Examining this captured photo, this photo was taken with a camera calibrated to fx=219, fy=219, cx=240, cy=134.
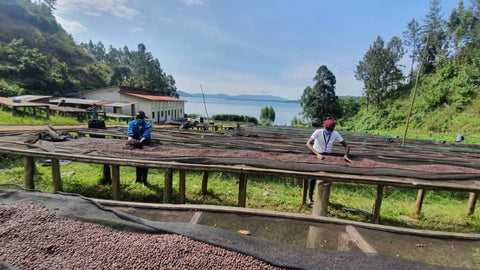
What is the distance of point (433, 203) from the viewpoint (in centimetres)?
512

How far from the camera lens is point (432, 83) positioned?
23.0 m

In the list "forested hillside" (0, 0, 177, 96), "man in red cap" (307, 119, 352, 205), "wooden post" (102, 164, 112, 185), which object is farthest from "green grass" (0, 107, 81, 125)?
"forested hillside" (0, 0, 177, 96)

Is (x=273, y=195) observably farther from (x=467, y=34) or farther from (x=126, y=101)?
(x=467, y=34)

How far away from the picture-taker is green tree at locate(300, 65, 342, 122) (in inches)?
1180

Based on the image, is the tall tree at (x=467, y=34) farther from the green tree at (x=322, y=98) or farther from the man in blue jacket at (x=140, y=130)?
the man in blue jacket at (x=140, y=130)

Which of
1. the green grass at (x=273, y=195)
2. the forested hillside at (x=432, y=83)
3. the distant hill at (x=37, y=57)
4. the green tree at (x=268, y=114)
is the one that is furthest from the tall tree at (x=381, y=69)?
the distant hill at (x=37, y=57)

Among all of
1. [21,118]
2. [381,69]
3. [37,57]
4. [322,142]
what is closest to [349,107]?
[381,69]

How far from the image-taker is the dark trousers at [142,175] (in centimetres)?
508

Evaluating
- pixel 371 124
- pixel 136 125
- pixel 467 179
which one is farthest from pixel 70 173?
pixel 371 124

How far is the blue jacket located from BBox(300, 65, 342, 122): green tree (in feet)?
93.5

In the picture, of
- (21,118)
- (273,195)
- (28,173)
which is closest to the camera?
(28,173)

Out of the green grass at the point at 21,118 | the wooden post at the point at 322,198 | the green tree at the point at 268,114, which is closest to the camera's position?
the wooden post at the point at 322,198

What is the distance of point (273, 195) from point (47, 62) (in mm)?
44390

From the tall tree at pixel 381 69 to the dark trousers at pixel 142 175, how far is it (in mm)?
31650
